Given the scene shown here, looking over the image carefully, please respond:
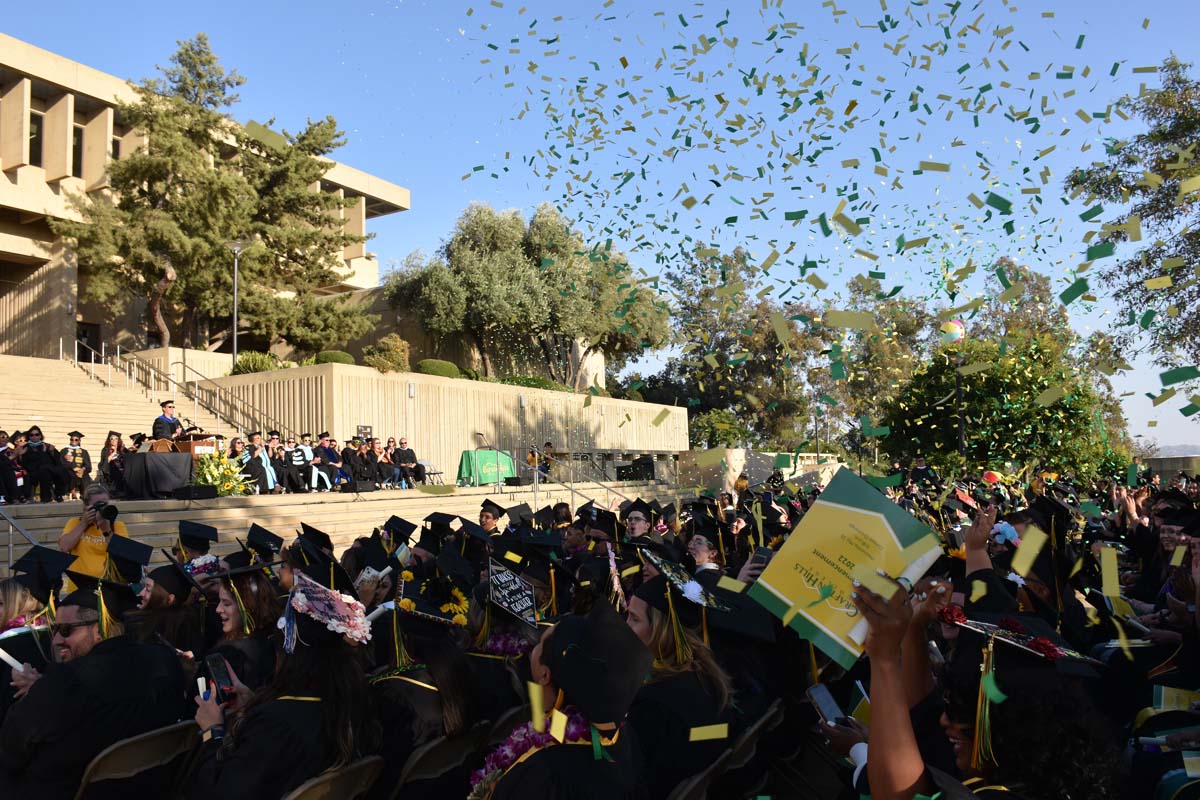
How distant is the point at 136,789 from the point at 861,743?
265 cm

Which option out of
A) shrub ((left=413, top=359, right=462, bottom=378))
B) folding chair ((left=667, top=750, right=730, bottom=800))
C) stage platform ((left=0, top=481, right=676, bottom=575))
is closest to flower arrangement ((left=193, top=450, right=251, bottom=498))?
stage platform ((left=0, top=481, right=676, bottom=575))

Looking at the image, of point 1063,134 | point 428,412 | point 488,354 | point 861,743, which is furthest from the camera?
point 488,354

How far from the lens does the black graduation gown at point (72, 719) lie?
10.3 feet

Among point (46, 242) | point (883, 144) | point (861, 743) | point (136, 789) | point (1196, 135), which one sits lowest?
point (136, 789)

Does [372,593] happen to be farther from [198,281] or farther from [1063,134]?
[198,281]

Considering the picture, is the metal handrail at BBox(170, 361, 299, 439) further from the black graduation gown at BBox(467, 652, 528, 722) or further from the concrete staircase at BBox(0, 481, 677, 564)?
the black graduation gown at BBox(467, 652, 528, 722)

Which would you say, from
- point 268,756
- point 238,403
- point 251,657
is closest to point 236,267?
point 238,403

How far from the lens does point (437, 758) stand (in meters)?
3.34

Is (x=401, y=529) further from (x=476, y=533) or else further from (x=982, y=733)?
(x=982, y=733)

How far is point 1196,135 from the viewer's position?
1423 centimetres

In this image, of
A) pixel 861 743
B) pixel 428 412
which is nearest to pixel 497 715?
pixel 861 743

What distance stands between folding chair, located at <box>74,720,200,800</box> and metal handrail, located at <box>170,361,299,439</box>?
2062cm

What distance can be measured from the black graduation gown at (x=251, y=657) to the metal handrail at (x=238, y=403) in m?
20.0

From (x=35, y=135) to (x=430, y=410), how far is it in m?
18.8
